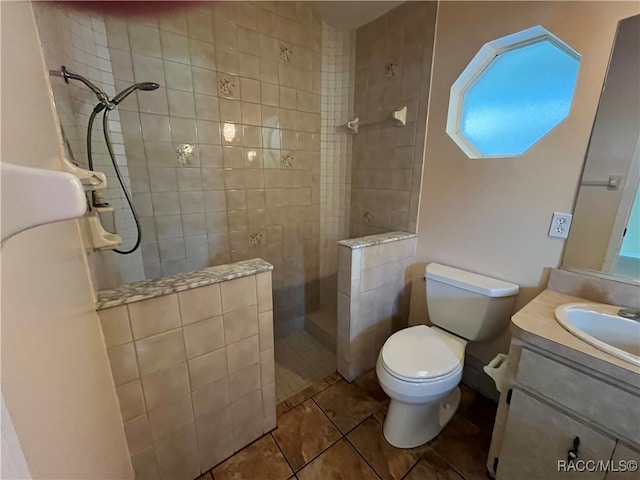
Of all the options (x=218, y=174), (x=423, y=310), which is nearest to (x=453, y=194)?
(x=423, y=310)

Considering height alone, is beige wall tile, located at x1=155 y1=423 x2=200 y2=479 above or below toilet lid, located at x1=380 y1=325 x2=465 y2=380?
below

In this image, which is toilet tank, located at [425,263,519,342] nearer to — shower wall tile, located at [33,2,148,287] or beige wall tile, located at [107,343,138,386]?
beige wall tile, located at [107,343,138,386]

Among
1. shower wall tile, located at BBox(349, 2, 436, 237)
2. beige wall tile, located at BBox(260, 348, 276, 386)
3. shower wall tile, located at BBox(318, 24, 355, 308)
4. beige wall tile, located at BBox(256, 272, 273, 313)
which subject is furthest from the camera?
shower wall tile, located at BBox(318, 24, 355, 308)

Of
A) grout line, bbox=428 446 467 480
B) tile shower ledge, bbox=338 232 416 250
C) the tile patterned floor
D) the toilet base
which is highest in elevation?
tile shower ledge, bbox=338 232 416 250

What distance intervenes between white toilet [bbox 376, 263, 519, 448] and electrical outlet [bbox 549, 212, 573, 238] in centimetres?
32

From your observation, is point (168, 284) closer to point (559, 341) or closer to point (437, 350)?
point (437, 350)

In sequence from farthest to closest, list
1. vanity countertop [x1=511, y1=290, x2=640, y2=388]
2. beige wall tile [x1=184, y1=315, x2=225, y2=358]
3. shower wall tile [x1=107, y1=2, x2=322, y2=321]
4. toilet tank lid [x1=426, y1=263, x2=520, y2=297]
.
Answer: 1. shower wall tile [x1=107, y1=2, x2=322, y2=321]
2. toilet tank lid [x1=426, y1=263, x2=520, y2=297]
3. beige wall tile [x1=184, y1=315, x2=225, y2=358]
4. vanity countertop [x1=511, y1=290, x2=640, y2=388]

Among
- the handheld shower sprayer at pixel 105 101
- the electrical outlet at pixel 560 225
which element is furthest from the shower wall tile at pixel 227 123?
the electrical outlet at pixel 560 225

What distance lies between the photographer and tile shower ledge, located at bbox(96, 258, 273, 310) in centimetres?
89

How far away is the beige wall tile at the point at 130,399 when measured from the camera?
3.09ft

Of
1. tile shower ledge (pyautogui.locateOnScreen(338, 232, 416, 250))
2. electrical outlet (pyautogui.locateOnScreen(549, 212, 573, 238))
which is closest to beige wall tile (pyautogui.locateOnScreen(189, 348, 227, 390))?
tile shower ledge (pyautogui.locateOnScreen(338, 232, 416, 250))

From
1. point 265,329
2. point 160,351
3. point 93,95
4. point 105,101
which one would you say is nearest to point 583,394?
point 265,329

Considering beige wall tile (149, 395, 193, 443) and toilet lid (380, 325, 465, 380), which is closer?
beige wall tile (149, 395, 193, 443)

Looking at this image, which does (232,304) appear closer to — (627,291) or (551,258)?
(551,258)
